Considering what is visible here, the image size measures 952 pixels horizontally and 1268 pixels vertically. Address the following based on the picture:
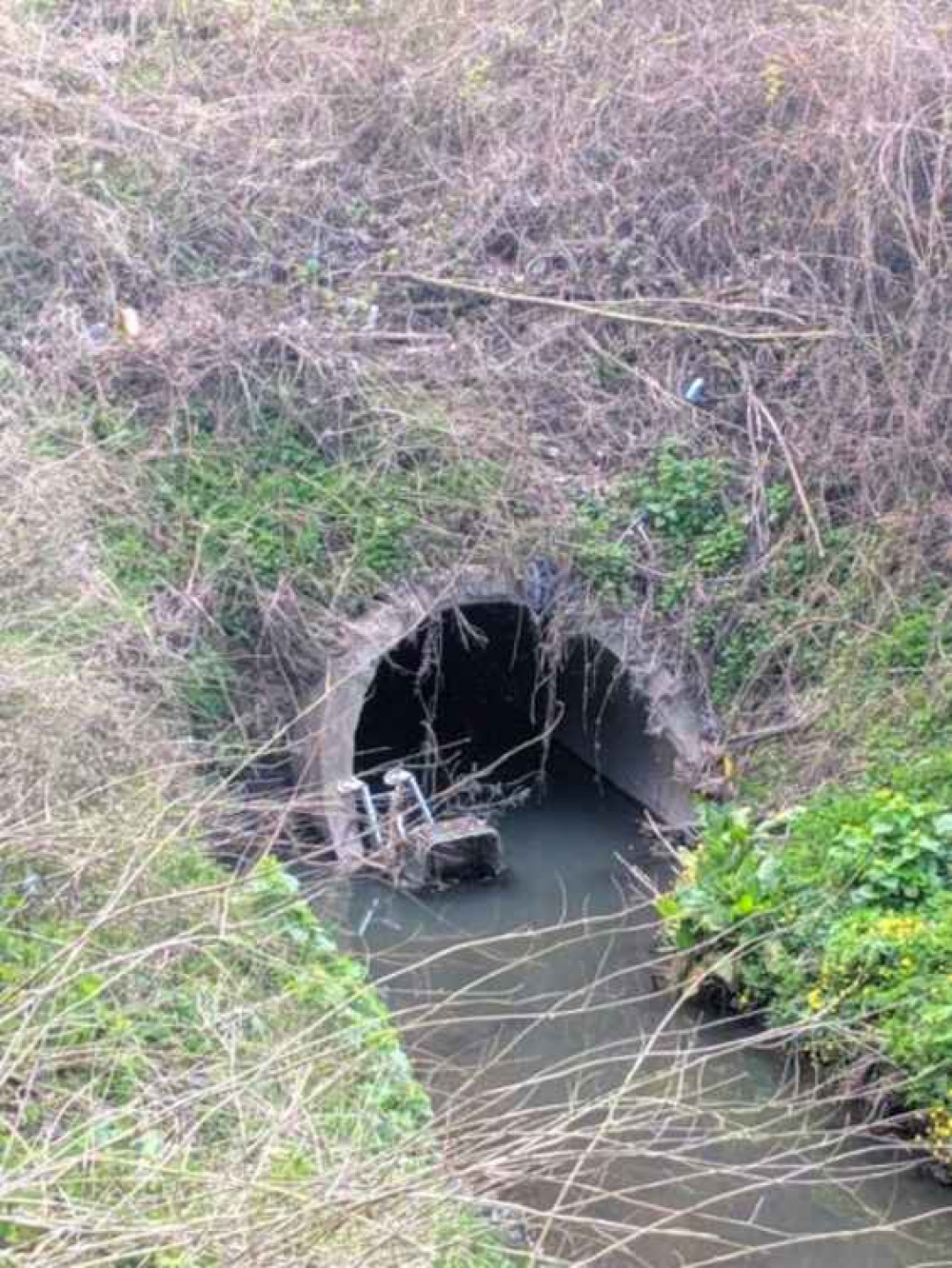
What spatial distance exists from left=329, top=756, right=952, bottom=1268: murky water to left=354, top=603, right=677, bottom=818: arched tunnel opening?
18.8 inches

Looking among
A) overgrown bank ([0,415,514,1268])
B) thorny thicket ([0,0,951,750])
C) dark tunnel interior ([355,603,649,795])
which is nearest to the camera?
overgrown bank ([0,415,514,1268])

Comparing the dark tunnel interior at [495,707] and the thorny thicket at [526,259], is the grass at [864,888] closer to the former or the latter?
the thorny thicket at [526,259]

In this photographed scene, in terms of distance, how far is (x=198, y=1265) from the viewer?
3.91 meters

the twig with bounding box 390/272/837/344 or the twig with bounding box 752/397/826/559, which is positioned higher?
the twig with bounding box 390/272/837/344

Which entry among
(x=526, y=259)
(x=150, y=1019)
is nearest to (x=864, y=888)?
(x=150, y=1019)

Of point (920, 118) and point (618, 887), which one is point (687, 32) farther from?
point (618, 887)

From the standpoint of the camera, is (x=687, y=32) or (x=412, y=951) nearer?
(x=412, y=951)

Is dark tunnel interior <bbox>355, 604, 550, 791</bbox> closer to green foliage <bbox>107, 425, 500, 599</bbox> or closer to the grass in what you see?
green foliage <bbox>107, 425, 500, 599</bbox>

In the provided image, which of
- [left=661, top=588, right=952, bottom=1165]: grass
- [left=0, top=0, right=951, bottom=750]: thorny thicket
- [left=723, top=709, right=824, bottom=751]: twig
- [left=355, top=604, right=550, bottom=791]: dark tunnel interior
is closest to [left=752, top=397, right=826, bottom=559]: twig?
[left=0, top=0, right=951, bottom=750]: thorny thicket

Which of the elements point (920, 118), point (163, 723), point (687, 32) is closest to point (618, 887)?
point (163, 723)

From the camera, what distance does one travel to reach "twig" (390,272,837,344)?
12.1 m

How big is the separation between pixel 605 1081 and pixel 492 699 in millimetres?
6063

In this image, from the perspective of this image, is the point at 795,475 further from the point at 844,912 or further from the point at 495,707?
the point at 844,912

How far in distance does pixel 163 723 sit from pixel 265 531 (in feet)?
8.78
